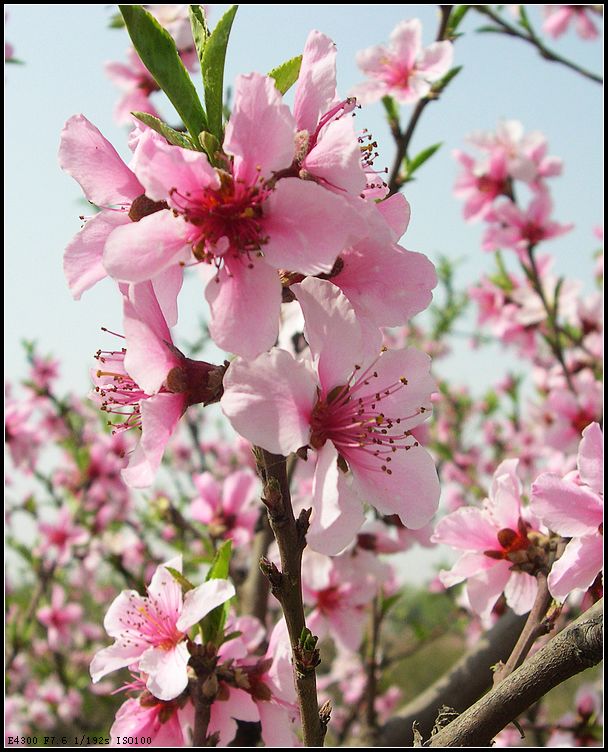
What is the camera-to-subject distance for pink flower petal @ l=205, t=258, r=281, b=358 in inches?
36.3

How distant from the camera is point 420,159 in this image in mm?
2363

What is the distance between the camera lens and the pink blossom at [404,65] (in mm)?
2455

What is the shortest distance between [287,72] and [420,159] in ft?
4.54

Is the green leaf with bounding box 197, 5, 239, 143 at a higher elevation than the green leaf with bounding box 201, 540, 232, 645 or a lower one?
higher

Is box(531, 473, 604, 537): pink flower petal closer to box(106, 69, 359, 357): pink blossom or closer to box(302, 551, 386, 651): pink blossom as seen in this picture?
box(106, 69, 359, 357): pink blossom

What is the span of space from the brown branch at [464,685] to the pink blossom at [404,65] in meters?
1.86

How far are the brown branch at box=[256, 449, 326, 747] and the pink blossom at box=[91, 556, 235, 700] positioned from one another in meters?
0.25

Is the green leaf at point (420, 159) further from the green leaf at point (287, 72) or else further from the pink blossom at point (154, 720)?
the pink blossom at point (154, 720)

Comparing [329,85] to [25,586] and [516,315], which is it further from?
[25,586]

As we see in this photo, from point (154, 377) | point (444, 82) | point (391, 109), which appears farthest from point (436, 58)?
point (154, 377)

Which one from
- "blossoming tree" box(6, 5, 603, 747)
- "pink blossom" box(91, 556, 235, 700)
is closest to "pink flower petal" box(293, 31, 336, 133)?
"blossoming tree" box(6, 5, 603, 747)

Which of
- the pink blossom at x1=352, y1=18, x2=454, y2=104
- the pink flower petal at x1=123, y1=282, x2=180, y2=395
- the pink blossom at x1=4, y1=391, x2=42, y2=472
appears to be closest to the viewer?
the pink flower petal at x1=123, y1=282, x2=180, y2=395

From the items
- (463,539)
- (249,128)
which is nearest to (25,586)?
(463,539)

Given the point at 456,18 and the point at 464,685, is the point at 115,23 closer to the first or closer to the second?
the point at 456,18
